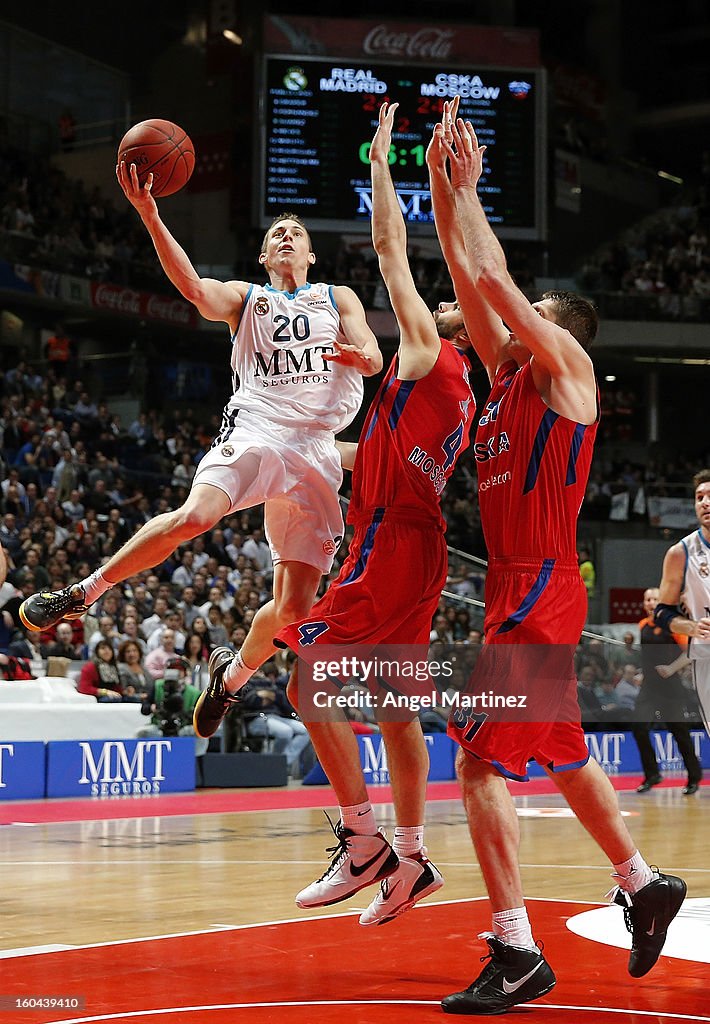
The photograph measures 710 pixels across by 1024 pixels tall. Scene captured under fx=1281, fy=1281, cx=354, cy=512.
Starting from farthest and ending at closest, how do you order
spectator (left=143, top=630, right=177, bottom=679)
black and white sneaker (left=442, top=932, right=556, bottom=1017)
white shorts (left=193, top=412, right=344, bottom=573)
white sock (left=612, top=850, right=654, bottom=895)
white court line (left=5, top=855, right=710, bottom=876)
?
spectator (left=143, top=630, right=177, bottom=679) → white court line (left=5, top=855, right=710, bottom=876) → white shorts (left=193, top=412, right=344, bottom=573) → white sock (left=612, top=850, right=654, bottom=895) → black and white sneaker (left=442, top=932, right=556, bottom=1017)

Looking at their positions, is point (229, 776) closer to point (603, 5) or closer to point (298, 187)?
point (298, 187)

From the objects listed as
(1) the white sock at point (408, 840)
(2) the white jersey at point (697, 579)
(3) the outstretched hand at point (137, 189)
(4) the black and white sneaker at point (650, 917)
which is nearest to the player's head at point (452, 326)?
(3) the outstretched hand at point (137, 189)

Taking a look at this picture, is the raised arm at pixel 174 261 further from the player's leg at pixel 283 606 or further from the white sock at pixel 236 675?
the white sock at pixel 236 675

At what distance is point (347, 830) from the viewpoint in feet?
15.6

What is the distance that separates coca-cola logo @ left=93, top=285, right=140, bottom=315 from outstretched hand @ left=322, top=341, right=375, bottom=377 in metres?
19.6

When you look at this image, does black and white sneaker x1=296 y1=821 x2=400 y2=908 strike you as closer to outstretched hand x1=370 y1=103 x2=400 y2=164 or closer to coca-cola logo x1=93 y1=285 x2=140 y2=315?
outstretched hand x1=370 y1=103 x2=400 y2=164

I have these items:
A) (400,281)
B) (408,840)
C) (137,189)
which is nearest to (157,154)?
(137,189)

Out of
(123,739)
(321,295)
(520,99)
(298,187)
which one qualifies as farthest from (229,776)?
(520,99)

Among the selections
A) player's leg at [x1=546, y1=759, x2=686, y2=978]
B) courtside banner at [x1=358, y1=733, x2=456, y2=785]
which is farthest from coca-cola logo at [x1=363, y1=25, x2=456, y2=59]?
player's leg at [x1=546, y1=759, x2=686, y2=978]

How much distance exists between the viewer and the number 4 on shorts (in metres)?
4.59

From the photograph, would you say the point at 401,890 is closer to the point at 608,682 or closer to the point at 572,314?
the point at 572,314

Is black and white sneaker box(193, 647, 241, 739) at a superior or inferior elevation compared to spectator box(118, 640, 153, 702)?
superior

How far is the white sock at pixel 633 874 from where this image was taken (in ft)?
14.5

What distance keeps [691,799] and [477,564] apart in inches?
346
